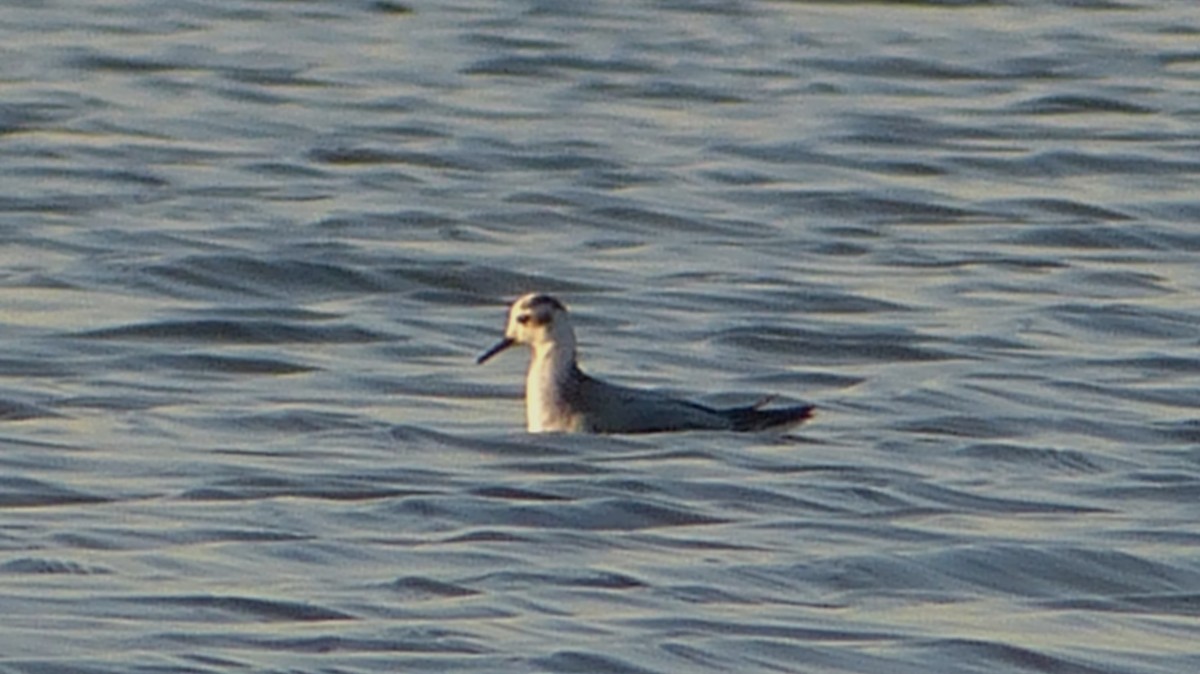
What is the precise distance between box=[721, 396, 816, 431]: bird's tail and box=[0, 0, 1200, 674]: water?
8cm

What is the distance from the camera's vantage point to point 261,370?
16.2m

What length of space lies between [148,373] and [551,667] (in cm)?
599

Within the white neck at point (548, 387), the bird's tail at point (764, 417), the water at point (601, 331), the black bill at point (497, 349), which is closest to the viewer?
the water at point (601, 331)

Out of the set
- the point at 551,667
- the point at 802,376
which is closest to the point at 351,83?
the point at 802,376

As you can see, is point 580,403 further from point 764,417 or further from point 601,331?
point 601,331

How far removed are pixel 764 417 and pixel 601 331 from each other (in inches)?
128

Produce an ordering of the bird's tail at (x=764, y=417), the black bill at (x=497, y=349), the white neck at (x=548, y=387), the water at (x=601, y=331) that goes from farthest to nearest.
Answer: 1. the black bill at (x=497, y=349)
2. the white neck at (x=548, y=387)
3. the bird's tail at (x=764, y=417)
4. the water at (x=601, y=331)

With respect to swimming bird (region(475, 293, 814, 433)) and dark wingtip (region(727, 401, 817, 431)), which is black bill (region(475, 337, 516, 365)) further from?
dark wingtip (region(727, 401, 817, 431))

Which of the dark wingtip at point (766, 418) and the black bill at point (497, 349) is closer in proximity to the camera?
the dark wingtip at point (766, 418)

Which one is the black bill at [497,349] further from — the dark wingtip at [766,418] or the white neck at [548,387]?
the dark wingtip at [766,418]

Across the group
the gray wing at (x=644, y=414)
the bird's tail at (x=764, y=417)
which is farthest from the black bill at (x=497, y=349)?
the bird's tail at (x=764, y=417)

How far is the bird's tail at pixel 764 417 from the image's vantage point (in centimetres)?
1455

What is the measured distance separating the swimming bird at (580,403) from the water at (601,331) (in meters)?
0.12

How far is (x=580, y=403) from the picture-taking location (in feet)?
Result: 49.3
